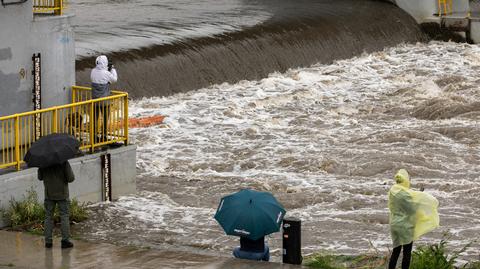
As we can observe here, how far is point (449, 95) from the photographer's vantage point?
2911cm

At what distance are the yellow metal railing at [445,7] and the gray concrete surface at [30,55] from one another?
23.2 m

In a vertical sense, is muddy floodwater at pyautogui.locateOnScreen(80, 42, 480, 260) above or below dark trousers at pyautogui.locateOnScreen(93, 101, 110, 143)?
below

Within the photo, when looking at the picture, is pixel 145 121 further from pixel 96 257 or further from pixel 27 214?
pixel 96 257

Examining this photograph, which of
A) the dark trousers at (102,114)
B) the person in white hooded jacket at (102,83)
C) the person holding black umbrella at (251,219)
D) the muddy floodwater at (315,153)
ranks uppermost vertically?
the person in white hooded jacket at (102,83)

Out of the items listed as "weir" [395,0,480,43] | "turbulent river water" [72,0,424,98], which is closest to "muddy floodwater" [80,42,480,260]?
"turbulent river water" [72,0,424,98]

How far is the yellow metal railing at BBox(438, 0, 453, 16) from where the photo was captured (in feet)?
131

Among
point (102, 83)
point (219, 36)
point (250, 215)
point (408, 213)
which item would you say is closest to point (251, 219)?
point (250, 215)

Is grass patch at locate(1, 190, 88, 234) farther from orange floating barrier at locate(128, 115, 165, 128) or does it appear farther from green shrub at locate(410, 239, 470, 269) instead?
orange floating barrier at locate(128, 115, 165, 128)

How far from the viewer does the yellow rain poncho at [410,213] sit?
1330 cm

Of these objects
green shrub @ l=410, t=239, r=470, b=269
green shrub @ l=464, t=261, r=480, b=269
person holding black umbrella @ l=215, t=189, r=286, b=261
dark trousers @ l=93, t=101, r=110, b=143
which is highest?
dark trousers @ l=93, t=101, r=110, b=143

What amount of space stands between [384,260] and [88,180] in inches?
203

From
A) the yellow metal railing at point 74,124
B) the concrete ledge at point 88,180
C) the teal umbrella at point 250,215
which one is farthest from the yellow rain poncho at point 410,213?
the yellow metal railing at point 74,124

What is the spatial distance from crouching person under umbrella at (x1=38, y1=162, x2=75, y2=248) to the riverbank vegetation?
3012mm

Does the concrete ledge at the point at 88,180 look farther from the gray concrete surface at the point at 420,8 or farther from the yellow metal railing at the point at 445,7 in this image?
the yellow metal railing at the point at 445,7
